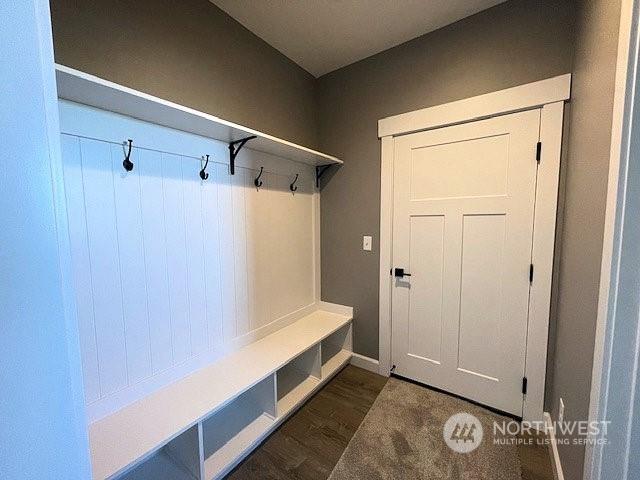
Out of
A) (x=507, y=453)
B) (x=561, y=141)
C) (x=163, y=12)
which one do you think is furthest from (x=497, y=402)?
(x=163, y=12)

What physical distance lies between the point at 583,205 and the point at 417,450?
1507 millimetres

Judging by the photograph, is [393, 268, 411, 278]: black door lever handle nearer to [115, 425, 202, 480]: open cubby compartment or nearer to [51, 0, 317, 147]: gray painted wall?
[51, 0, 317, 147]: gray painted wall

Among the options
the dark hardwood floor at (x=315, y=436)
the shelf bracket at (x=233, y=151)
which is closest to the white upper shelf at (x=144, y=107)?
the shelf bracket at (x=233, y=151)

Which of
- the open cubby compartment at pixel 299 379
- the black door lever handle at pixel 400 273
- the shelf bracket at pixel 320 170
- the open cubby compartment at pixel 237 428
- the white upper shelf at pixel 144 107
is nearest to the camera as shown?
the white upper shelf at pixel 144 107

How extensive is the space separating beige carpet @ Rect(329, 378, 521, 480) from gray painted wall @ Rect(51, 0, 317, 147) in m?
2.13

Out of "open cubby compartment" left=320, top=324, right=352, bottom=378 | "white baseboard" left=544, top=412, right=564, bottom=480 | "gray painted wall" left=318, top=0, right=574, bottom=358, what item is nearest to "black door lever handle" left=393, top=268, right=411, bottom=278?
"gray painted wall" left=318, top=0, right=574, bottom=358

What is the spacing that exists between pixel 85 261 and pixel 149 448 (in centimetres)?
80

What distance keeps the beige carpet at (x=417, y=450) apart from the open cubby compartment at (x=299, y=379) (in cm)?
44

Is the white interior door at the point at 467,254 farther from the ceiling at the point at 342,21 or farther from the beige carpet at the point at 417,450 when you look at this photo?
the ceiling at the point at 342,21

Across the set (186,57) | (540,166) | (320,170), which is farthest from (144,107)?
(540,166)

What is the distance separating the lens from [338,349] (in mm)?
2447

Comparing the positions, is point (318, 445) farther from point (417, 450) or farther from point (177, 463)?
point (177, 463)

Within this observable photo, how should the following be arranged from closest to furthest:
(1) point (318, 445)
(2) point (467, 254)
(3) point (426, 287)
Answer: (1) point (318, 445) → (2) point (467, 254) → (3) point (426, 287)

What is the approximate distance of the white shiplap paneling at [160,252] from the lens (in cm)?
112
